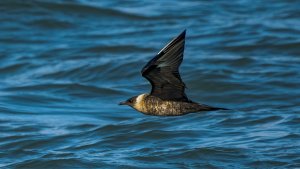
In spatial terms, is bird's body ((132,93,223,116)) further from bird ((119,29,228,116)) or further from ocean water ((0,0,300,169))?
ocean water ((0,0,300,169))

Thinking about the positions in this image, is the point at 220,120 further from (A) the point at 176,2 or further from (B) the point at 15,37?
(A) the point at 176,2

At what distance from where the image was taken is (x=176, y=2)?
71.6 ft

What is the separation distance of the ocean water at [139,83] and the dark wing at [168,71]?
5.94 ft

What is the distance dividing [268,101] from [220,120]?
1292 millimetres

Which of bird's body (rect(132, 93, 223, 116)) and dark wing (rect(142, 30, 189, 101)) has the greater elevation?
Result: dark wing (rect(142, 30, 189, 101))

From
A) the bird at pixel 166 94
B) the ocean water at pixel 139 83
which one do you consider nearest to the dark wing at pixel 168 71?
the bird at pixel 166 94

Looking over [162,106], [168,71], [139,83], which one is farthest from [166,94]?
[139,83]

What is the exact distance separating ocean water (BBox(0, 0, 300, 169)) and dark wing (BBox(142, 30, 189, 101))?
5.94ft

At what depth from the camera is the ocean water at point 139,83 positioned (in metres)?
11.9

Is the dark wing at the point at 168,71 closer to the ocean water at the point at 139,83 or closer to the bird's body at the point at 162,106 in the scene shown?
the bird's body at the point at 162,106

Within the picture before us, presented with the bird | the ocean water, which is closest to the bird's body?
the bird

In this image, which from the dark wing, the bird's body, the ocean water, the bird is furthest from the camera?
the ocean water

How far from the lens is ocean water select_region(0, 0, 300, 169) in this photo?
39.2ft

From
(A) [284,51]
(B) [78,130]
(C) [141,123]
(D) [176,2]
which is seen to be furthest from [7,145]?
(D) [176,2]
